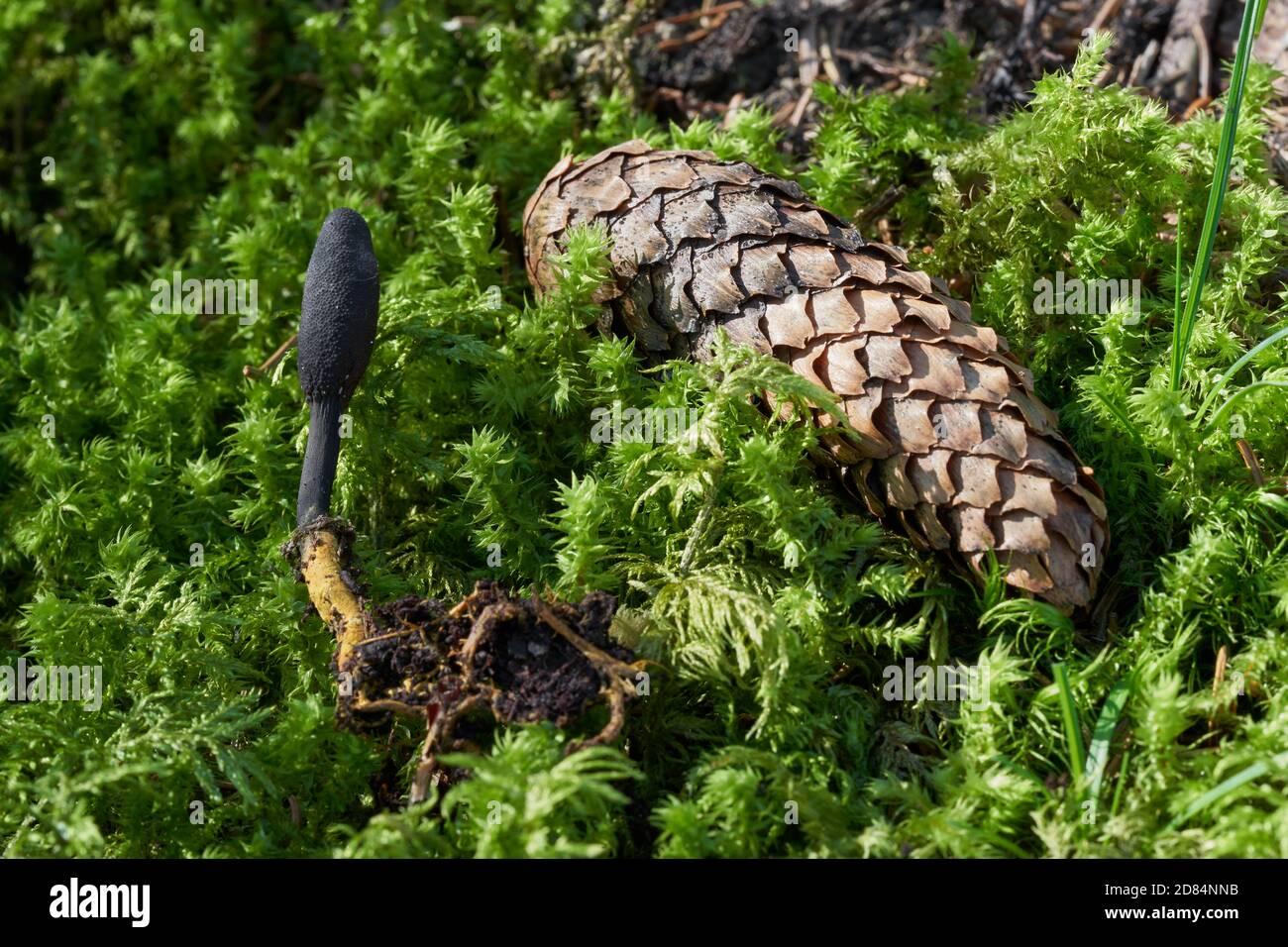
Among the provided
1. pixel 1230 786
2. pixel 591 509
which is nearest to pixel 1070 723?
pixel 1230 786

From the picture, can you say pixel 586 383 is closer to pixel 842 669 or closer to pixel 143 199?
pixel 842 669

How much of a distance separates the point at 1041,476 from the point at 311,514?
1554mm

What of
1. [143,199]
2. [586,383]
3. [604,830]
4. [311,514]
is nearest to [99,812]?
[311,514]

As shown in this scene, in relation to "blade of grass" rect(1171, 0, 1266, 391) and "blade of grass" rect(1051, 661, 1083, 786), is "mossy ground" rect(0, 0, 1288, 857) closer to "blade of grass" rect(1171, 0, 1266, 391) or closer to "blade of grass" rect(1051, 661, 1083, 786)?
"blade of grass" rect(1051, 661, 1083, 786)

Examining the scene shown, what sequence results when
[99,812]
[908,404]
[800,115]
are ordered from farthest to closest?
1. [800,115]
2. [908,404]
3. [99,812]

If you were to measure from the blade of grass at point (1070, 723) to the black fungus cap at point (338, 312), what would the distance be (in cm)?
159

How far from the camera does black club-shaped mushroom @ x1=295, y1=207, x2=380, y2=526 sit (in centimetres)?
246

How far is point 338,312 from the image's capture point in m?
2.46

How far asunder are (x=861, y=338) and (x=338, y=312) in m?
1.15

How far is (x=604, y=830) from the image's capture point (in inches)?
75.7

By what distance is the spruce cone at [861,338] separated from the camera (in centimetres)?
224

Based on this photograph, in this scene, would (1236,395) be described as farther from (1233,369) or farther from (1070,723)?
(1070,723)

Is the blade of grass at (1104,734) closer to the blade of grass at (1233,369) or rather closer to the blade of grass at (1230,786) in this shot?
the blade of grass at (1230,786)

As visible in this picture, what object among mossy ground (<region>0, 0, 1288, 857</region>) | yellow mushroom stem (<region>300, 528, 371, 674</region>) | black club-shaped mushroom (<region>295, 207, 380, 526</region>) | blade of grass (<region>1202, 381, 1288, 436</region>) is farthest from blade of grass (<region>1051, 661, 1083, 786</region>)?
black club-shaped mushroom (<region>295, 207, 380, 526</region>)
